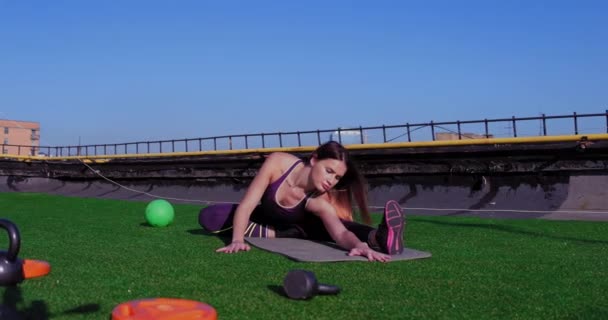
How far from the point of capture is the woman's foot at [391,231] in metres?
5.45

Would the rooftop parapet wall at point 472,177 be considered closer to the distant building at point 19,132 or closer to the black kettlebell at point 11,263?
the black kettlebell at point 11,263

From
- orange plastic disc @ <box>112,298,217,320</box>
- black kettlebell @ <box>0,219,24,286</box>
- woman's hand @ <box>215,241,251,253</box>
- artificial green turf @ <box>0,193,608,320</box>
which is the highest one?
black kettlebell @ <box>0,219,24,286</box>

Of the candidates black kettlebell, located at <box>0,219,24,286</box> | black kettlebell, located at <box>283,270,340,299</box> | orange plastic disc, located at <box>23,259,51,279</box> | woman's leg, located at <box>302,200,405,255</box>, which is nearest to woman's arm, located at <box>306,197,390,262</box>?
woman's leg, located at <box>302,200,405,255</box>

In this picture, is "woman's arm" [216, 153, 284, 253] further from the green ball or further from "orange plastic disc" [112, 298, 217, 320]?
"orange plastic disc" [112, 298, 217, 320]

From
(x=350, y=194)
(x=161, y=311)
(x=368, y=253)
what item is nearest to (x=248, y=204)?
(x=350, y=194)

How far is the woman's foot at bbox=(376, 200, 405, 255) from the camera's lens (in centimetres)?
545

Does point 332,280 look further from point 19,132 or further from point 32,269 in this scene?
point 19,132

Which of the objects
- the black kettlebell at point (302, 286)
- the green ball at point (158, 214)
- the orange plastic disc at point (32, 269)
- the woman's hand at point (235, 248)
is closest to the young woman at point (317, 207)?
the woman's hand at point (235, 248)

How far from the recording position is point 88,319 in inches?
119

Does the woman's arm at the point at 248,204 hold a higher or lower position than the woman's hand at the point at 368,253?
higher

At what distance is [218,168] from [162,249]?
16525 millimetres

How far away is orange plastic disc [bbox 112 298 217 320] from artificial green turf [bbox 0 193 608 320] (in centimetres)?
131

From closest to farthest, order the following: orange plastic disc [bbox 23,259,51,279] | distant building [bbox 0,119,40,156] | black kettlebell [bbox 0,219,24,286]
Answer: black kettlebell [bbox 0,219,24,286]
orange plastic disc [bbox 23,259,51,279]
distant building [bbox 0,119,40,156]

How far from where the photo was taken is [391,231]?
5.52 metres
